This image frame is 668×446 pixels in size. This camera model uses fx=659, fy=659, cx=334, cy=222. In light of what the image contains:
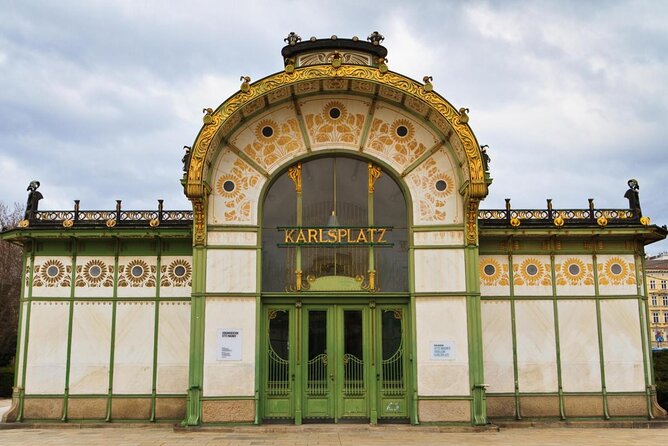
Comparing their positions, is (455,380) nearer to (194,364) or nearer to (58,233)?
(194,364)

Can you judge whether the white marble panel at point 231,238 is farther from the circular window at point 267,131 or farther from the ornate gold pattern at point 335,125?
the ornate gold pattern at point 335,125

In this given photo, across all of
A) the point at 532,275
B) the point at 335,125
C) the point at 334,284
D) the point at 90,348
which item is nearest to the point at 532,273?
the point at 532,275

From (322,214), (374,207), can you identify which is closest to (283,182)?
(322,214)

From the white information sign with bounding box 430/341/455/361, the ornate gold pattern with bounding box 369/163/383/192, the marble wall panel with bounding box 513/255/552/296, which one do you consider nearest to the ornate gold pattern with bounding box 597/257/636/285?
the marble wall panel with bounding box 513/255/552/296

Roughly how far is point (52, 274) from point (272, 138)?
21.7ft

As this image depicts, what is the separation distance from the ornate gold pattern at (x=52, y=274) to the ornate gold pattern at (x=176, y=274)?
242 cm

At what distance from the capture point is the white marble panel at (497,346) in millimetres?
16266

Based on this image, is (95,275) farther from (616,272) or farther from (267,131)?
(616,272)

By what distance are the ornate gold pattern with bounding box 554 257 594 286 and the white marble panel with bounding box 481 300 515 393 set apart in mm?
1556

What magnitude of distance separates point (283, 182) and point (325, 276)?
2506 millimetres

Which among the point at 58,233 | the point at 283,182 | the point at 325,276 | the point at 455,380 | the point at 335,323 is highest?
the point at 283,182

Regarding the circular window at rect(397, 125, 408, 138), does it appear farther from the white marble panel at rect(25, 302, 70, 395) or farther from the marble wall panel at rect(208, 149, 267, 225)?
the white marble panel at rect(25, 302, 70, 395)

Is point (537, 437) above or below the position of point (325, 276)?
below

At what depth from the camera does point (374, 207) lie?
51.8 ft
